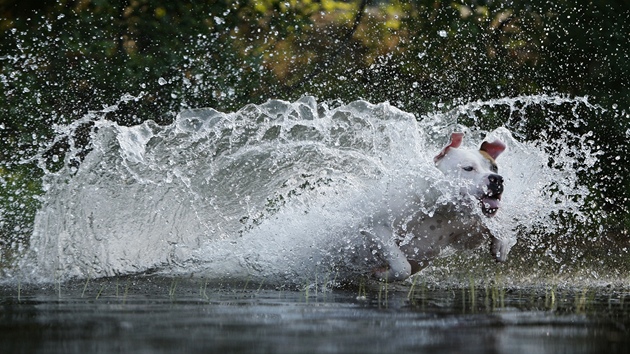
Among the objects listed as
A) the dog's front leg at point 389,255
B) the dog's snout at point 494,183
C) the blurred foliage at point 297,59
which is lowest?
the dog's front leg at point 389,255

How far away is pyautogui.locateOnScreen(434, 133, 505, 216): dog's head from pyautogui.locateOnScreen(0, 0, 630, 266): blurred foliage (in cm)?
504

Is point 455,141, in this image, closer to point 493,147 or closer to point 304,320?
point 493,147

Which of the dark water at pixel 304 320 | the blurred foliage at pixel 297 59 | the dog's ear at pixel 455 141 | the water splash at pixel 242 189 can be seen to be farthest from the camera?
the blurred foliage at pixel 297 59

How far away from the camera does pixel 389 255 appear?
5.47 meters

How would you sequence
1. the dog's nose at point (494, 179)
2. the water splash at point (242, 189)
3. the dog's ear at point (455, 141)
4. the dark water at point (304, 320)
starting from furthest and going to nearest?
the water splash at point (242, 189)
the dog's ear at point (455, 141)
the dog's nose at point (494, 179)
the dark water at point (304, 320)

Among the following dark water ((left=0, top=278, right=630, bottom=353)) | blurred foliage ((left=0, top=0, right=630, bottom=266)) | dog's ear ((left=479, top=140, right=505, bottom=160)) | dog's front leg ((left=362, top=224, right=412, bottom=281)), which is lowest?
dark water ((left=0, top=278, right=630, bottom=353))

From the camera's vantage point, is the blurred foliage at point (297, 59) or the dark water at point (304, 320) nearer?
the dark water at point (304, 320)

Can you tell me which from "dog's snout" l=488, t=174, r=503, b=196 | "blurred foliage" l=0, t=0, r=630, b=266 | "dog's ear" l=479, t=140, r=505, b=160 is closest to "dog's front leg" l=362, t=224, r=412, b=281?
"dog's snout" l=488, t=174, r=503, b=196

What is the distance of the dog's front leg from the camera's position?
17.8 ft

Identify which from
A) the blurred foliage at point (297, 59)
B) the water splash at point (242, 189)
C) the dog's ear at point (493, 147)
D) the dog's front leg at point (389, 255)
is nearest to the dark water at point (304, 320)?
the dog's front leg at point (389, 255)

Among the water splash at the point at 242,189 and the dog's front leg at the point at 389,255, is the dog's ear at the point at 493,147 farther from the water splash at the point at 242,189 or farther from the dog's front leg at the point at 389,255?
the dog's front leg at the point at 389,255

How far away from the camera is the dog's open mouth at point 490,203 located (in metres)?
5.45

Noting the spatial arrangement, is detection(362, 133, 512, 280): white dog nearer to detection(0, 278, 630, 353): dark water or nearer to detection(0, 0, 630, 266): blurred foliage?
detection(0, 278, 630, 353): dark water

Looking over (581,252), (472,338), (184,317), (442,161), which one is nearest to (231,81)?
(581,252)
